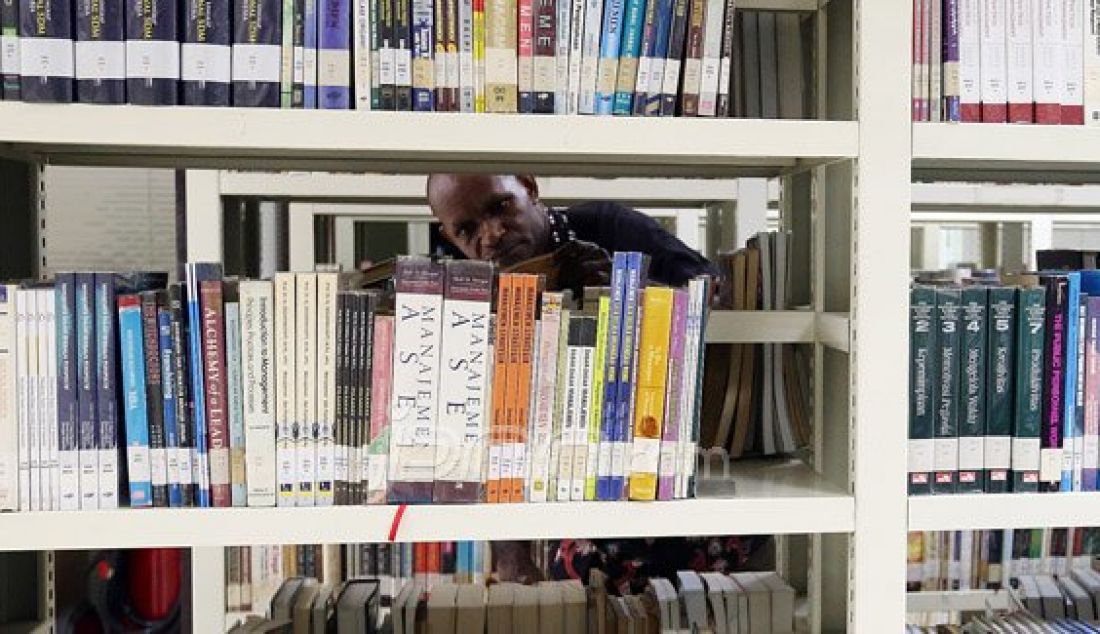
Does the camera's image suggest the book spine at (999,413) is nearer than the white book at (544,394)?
No

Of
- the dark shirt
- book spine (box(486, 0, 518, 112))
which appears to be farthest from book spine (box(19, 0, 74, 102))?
the dark shirt

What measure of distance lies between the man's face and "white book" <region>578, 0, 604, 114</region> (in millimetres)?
592

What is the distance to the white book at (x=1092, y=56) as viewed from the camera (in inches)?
46.6

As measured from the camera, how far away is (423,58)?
1.09 metres

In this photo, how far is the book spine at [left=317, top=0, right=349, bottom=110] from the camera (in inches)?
41.8

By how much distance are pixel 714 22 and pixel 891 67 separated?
213mm

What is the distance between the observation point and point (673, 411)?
1.09m

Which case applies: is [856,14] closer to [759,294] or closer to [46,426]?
[759,294]

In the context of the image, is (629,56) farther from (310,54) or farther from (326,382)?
(326,382)

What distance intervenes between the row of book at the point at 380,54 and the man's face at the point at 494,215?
1.97 feet

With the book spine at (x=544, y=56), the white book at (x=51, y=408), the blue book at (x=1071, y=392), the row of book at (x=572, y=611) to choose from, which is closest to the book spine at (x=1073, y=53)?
the blue book at (x=1071, y=392)

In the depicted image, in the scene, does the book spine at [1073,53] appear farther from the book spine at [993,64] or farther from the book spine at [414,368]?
the book spine at [414,368]

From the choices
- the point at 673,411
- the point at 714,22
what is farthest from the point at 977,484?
the point at 714,22

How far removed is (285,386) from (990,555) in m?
1.94
